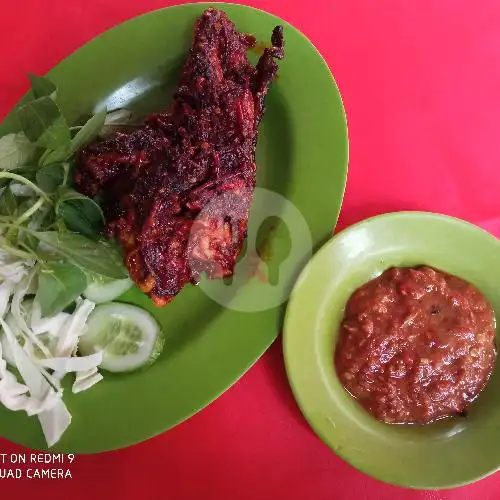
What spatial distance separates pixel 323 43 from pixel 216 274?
135 centimetres

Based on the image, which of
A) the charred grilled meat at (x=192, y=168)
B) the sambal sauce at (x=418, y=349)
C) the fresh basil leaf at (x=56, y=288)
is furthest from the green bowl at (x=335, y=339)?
the fresh basil leaf at (x=56, y=288)

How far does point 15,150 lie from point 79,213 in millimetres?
385

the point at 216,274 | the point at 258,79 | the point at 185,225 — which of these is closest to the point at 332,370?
the point at 216,274

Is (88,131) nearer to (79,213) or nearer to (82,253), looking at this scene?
(79,213)

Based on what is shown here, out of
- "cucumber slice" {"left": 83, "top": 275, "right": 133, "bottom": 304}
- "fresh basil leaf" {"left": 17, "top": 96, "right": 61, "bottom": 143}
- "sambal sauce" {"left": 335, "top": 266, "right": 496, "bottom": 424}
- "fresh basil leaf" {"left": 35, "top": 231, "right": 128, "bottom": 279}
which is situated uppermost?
"fresh basil leaf" {"left": 17, "top": 96, "right": 61, "bottom": 143}

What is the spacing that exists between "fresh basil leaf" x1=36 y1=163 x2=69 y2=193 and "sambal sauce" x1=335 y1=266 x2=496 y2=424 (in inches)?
55.4

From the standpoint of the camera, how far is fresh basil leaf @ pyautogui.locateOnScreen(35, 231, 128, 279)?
7.04 feet

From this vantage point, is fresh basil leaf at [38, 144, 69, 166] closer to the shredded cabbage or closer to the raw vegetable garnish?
the raw vegetable garnish

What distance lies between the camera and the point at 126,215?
7.59 ft

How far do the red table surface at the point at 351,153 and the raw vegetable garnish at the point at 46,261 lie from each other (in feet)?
1.49

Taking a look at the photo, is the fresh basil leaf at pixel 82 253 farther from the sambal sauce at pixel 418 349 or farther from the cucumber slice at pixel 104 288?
the sambal sauce at pixel 418 349

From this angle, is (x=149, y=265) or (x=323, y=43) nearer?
(x=149, y=265)

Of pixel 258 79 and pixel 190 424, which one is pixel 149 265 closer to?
pixel 190 424

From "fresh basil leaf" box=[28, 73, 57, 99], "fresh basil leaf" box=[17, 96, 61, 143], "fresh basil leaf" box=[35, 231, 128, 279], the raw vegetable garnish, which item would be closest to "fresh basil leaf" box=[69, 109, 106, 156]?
the raw vegetable garnish
